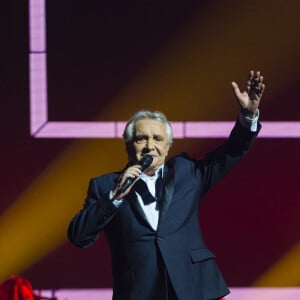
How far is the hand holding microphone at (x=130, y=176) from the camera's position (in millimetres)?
2102

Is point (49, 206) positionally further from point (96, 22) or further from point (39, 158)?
point (96, 22)

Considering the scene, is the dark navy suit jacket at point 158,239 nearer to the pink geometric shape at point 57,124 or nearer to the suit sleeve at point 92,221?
the suit sleeve at point 92,221

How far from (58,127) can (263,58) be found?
971 millimetres

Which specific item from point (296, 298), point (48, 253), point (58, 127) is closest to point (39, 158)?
point (58, 127)

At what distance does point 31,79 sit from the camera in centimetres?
340

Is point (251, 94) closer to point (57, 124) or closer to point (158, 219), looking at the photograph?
point (158, 219)

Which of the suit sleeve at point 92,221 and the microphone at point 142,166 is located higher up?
the microphone at point 142,166

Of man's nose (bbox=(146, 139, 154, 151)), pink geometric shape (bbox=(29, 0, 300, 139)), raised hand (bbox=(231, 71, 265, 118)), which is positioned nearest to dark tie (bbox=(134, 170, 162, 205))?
man's nose (bbox=(146, 139, 154, 151))

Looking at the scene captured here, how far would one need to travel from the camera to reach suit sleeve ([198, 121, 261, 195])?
240 centimetres

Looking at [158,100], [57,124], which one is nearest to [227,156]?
[158,100]

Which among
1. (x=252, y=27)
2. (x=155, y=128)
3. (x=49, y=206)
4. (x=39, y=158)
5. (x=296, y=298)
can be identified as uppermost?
(x=252, y=27)

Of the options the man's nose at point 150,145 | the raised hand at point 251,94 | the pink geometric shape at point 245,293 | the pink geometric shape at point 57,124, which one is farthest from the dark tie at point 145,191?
the pink geometric shape at point 245,293

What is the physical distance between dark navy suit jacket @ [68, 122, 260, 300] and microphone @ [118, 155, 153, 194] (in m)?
0.08

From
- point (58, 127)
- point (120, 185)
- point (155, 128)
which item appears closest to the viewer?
point (120, 185)
